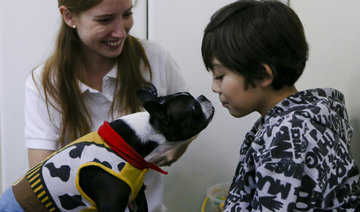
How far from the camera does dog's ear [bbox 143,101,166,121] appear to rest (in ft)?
3.58

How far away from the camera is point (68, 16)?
4.19 ft

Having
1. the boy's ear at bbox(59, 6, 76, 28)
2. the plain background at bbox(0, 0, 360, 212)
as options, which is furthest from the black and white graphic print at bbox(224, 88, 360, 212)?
the plain background at bbox(0, 0, 360, 212)

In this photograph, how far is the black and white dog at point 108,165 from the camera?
3.43 ft

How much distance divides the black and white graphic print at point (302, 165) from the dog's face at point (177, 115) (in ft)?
1.08

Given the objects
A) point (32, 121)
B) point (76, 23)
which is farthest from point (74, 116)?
point (76, 23)

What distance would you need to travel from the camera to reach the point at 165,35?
5.67 ft

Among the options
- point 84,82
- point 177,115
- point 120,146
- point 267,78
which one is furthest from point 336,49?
point 84,82

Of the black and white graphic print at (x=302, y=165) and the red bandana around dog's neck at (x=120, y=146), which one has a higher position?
the black and white graphic print at (x=302, y=165)

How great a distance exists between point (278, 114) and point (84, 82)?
72 centimetres

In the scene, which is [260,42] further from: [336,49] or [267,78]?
[336,49]

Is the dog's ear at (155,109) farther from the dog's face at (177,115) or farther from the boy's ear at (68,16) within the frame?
the boy's ear at (68,16)

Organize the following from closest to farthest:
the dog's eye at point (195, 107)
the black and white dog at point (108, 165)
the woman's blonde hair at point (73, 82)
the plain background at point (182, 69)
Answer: the black and white dog at point (108, 165) → the dog's eye at point (195, 107) → the woman's blonde hair at point (73, 82) → the plain background at point (182, 69)

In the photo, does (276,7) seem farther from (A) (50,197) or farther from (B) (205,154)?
(B) (205,154)

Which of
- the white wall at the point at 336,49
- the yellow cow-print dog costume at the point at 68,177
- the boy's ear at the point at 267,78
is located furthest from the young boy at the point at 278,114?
the yellow cow-print dog costume at the point at 68,177
